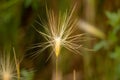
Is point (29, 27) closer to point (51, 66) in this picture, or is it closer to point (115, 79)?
point (51, 66)

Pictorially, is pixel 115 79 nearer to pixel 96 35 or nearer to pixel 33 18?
pixel 96 35

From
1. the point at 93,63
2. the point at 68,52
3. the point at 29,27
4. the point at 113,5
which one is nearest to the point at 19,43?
the point at 29,27

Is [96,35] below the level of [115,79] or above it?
above

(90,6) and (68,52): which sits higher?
(90,6)

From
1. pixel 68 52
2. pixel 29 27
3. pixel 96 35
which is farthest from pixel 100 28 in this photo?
pixel 29 27

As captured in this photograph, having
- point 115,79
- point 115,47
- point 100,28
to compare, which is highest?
point 100,28

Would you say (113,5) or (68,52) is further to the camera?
(113,5)
